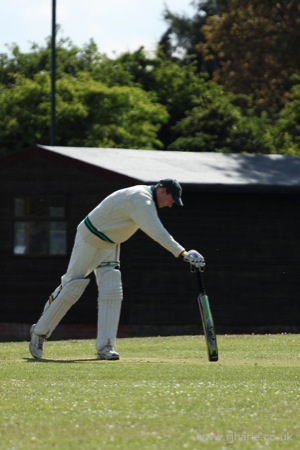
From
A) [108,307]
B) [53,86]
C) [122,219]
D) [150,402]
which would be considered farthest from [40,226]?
[150,402]

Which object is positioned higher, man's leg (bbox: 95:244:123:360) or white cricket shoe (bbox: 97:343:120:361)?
man's leg (bbox: 95:244:123:360)

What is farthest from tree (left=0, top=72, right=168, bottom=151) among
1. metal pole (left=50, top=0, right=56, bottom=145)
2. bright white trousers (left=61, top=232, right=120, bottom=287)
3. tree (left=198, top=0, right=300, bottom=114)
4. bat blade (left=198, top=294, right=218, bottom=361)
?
bat blade (left=198, top=294, right=218, bottom=361)

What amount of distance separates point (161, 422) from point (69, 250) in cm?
1610

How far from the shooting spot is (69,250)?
88.0ft

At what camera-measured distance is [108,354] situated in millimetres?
17281

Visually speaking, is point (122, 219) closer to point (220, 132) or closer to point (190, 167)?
point (190, 167)

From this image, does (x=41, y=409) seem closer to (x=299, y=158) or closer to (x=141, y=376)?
(x=141, y=376)

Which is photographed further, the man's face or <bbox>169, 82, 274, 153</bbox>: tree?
<bbox>169, 82, 274, 153</bbox>: tree

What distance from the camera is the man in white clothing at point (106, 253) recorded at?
16.9 meters

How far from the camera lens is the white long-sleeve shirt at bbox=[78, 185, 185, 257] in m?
16.7

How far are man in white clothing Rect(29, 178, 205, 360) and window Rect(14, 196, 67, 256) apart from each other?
30.8 feet

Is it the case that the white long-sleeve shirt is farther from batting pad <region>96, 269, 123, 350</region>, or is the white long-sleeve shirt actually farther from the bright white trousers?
batting pad <region>96, 269, 123, 350</region>

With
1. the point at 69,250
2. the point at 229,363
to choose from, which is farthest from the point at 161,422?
the point at 69,250

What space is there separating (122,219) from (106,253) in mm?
578
